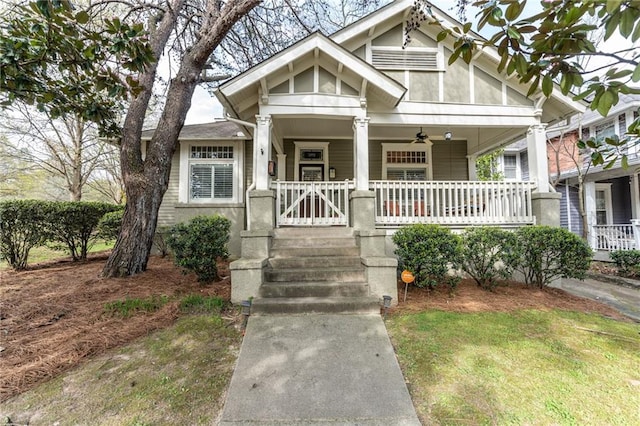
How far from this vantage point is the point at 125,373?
2.92 metres

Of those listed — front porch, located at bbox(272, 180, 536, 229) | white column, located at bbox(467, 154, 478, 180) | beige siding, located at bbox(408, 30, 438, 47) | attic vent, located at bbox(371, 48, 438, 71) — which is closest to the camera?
front porch, located at bbox(272, 180, 536, 229)

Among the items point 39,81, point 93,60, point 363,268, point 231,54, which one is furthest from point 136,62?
point 231,54

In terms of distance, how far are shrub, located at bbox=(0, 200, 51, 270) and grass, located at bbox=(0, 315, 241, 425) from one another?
18.0ft

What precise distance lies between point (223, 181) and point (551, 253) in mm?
8582

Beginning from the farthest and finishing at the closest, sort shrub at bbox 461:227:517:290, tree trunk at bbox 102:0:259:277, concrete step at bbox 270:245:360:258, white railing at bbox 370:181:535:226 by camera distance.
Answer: white railing at bbox 370:181:535:226 → tree trunk at bbox 102:0:259:277 → concrete step at bbox 270:245:360:258 → shrub at bbox 461:227:517:290

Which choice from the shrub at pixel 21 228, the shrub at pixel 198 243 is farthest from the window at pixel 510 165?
the shrub at pixel 21 228

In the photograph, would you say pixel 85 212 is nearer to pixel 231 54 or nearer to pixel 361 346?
pixel 231 54

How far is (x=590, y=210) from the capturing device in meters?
10.5

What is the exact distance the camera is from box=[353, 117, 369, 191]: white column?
5941 mm

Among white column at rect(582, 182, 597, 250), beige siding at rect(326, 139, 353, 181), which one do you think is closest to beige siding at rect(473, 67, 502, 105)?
beige siding at rect(326, 139, 353, 181)

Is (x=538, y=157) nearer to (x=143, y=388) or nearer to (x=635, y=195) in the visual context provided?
(x=635, y=195)

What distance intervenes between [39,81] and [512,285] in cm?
845

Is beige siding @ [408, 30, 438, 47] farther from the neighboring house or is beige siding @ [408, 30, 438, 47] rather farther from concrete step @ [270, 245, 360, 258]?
the neighboring house

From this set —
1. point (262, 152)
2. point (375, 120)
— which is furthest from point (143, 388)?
point (375, 120)
